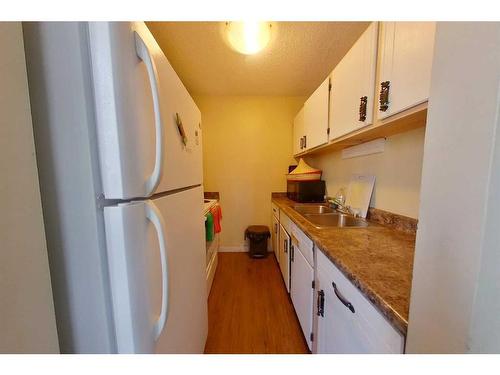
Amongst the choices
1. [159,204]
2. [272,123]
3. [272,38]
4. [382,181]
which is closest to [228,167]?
[272,123]

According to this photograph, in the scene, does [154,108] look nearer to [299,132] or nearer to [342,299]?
[342,299]

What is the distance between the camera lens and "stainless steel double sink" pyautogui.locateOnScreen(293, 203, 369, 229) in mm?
1490

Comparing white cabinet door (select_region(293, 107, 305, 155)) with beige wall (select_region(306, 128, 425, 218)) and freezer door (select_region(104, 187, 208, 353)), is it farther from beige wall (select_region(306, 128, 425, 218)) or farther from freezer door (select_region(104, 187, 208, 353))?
freezer door (select_region(104, 187, 208, 353))

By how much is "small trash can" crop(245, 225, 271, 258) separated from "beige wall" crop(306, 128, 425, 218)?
153 cm

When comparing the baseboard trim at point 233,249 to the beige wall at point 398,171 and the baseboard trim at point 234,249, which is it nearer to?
the baseboard trim at point 234,249

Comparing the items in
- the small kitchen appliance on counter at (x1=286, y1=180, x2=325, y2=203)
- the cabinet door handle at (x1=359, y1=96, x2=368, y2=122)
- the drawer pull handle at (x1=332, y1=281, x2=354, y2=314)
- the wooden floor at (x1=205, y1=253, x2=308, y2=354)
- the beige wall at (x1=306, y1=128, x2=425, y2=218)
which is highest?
the cabinet door handle at (x1=359, y1=96, x2=368, y2=122)

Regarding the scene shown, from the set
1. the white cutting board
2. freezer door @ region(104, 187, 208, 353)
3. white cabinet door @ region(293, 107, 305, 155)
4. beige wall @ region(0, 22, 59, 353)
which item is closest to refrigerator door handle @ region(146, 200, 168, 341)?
freezer door @ region(104, 187, 208, 353)

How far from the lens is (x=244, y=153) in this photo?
2.94 m

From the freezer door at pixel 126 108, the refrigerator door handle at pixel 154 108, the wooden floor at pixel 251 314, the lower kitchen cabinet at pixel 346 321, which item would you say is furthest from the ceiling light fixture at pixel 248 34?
the wooden floor at pixel 251 314

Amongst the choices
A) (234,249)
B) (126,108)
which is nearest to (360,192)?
(126,108)

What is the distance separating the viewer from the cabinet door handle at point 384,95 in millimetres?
898

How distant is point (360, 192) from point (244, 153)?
1782mm
